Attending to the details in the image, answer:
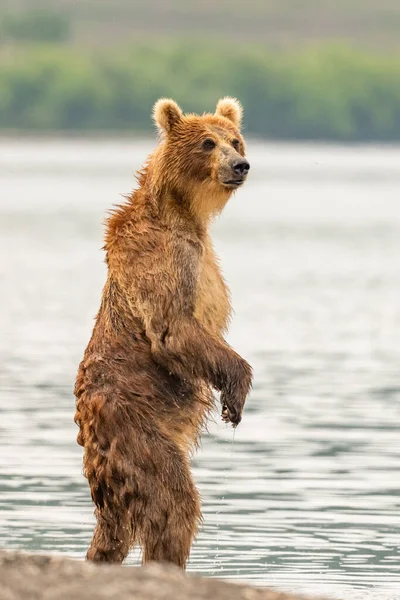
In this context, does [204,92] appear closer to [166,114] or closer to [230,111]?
[230,111]

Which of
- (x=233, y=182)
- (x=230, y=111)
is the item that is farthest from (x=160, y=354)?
(x=230, y=111)

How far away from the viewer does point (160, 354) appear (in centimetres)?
795

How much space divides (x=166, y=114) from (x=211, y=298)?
38.2 inches

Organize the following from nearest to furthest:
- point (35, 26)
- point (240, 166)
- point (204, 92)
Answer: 1. point (240, 166)
2. point (204, 92)
3. point (35, 26)

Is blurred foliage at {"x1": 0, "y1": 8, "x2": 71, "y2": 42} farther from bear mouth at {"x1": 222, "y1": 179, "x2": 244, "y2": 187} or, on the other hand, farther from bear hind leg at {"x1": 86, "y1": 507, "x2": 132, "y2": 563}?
bear hind leg at {"x1": 86, "y1": 507, "x2": 132, "y2": 563}

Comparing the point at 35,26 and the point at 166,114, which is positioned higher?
the point at 35,26

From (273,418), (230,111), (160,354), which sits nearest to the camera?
(160,354)

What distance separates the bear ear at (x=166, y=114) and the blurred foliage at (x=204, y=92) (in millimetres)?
81101

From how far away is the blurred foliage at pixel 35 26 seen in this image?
401 ft

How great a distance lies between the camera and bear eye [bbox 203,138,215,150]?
27.9 feet

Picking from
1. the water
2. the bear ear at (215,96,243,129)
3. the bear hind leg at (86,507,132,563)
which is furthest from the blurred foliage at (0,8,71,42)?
the bear hind leg at (86,507,132,563)

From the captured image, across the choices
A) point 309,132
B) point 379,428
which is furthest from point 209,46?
point 379,428

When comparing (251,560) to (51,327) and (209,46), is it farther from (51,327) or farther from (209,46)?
(209,46)

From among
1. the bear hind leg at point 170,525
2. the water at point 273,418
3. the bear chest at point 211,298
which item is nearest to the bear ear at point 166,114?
the bear chest at point 211,298
